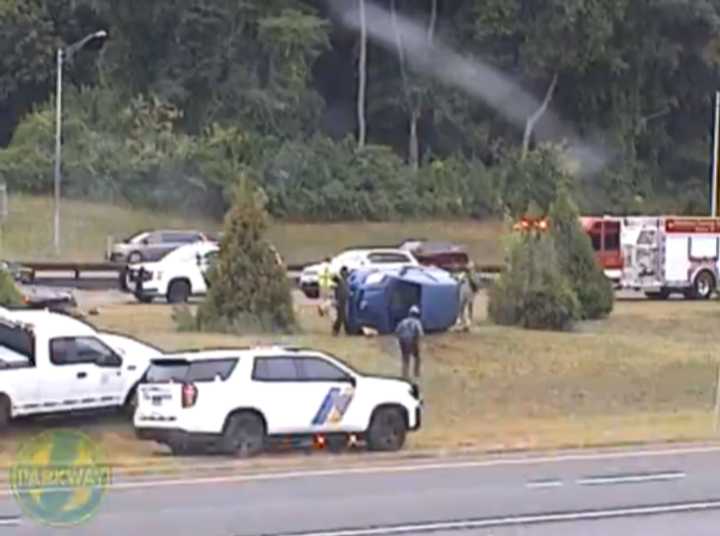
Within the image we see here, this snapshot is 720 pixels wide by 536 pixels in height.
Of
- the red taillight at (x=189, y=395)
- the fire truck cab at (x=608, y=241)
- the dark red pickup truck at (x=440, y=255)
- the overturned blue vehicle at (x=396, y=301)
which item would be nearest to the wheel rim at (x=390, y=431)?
the red taillight at (x=189, y=395)

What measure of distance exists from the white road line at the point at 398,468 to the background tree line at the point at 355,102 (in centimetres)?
5388

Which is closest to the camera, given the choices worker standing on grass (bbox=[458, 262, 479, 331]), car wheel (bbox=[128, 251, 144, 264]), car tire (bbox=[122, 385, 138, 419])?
car tire (bbox=[122, 385, 138, 419])

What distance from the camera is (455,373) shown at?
37.8 m

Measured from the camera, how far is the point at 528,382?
123ft

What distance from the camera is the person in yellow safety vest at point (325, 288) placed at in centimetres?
4540

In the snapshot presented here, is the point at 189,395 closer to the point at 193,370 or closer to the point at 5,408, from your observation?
the point at 193,370

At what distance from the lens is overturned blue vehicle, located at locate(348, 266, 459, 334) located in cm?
4125

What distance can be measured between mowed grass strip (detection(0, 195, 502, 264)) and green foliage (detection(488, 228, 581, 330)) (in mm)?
29118

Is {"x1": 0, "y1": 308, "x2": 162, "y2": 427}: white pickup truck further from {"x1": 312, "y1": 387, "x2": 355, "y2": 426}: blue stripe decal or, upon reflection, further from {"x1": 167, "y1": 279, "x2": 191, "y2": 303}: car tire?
{"x1": 167, "y1": 279, "x2": 191, "y2": 303}: car tire

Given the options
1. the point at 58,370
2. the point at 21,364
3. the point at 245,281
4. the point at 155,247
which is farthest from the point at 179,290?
the point at 21,364

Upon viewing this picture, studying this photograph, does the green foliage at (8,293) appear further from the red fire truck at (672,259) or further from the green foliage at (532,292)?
the red fire truck at (672,259)

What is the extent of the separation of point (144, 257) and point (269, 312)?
17.4 meters

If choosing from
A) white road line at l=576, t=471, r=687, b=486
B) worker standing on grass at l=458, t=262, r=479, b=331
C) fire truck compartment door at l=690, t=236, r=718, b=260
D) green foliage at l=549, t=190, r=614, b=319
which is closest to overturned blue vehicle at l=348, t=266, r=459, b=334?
worker standing on grass at l=458, t=262, r=479, b=331

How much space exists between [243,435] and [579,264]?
22384mm
